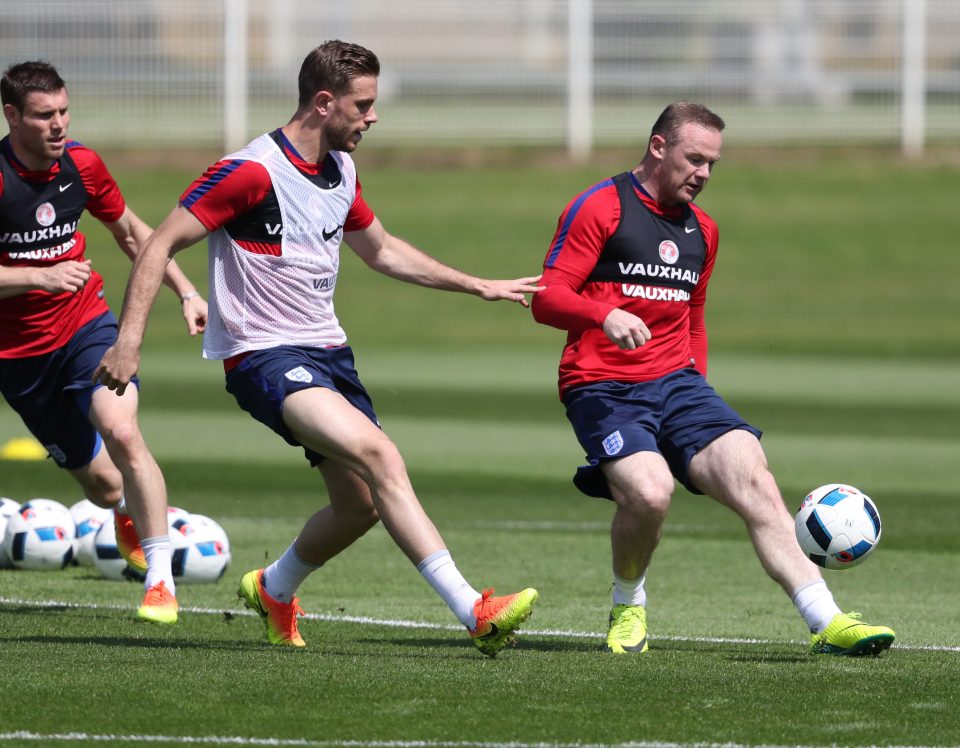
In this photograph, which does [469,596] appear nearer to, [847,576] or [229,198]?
[229,198]

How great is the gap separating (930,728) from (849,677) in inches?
32.3

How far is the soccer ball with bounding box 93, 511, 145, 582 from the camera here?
9.91 m

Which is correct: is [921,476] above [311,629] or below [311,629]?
below

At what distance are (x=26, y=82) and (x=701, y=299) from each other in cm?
322

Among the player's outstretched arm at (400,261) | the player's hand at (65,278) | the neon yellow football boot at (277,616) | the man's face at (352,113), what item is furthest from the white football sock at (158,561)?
the man's face at (352,113)

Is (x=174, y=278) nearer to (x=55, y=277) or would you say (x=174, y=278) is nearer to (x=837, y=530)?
(x=55, y=277)

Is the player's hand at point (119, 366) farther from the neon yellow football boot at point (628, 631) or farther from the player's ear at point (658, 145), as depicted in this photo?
the player's ear at point (658, 145)

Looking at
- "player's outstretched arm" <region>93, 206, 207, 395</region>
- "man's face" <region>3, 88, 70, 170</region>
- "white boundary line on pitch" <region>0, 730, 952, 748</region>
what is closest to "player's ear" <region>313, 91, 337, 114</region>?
"player's outstretched arm" <region>93, 206, 207, 395</region>

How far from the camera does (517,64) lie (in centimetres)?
3356

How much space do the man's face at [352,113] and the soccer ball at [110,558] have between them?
322cm

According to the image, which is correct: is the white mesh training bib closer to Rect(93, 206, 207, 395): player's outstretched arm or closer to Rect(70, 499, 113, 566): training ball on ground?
Rect(93, 206, 207, 395): player's outstretched arm

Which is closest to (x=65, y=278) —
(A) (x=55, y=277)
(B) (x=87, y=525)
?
(A) (x=55, y=277)

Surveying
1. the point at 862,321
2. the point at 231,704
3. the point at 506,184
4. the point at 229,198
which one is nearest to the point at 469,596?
the point at 231,704

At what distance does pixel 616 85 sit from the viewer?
110ft
